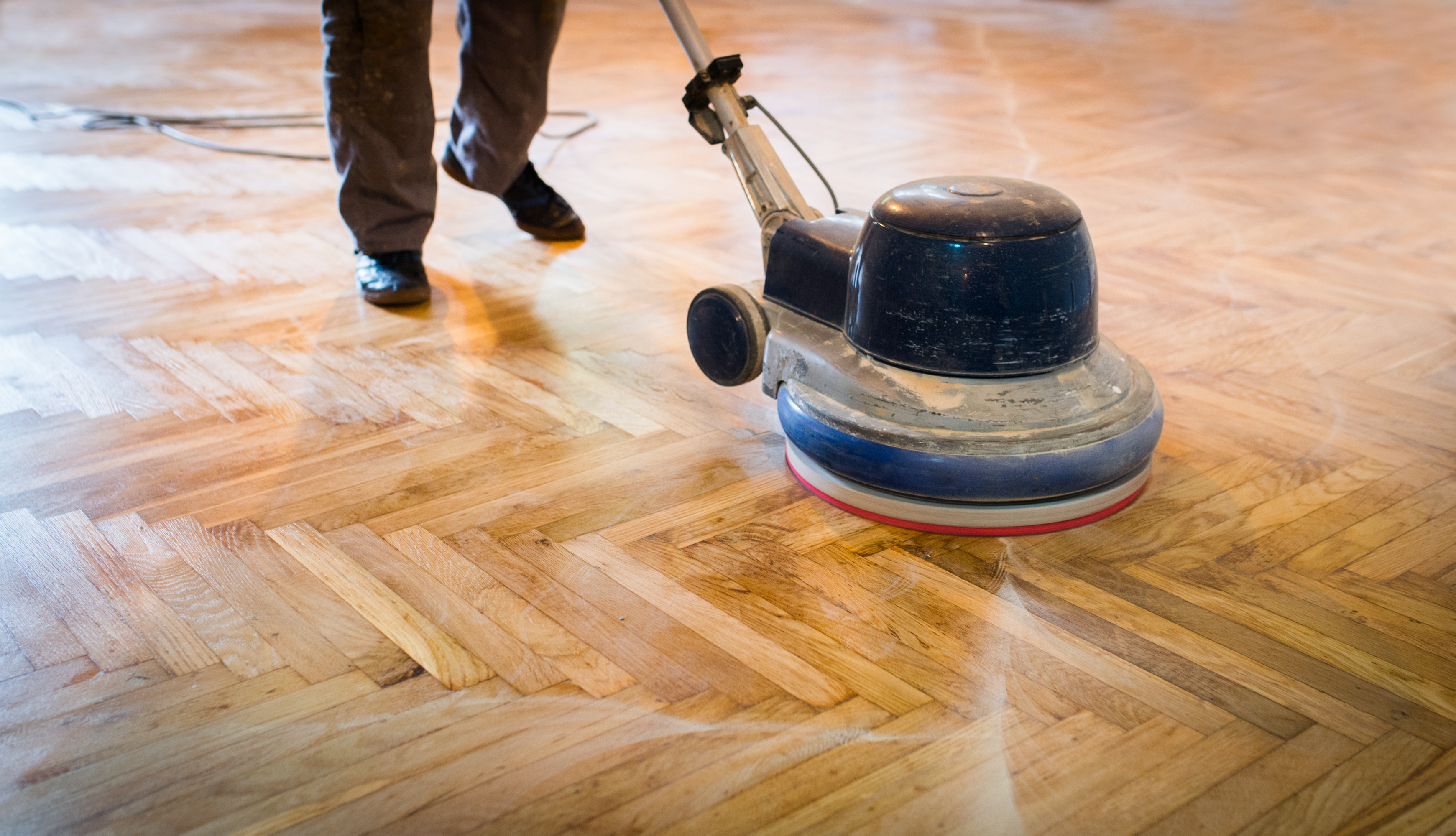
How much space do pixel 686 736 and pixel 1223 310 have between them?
127 centimetres

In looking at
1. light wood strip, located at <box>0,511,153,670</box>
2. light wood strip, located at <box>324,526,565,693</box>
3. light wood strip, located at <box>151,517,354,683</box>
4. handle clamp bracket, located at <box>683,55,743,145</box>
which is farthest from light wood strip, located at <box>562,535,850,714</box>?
handle clamp bracket, located at <box>683,55,743,145</box>

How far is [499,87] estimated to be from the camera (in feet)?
6.30

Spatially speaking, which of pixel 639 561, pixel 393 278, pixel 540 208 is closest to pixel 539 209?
pixel 540 208

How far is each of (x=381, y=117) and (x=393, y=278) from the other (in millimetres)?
233

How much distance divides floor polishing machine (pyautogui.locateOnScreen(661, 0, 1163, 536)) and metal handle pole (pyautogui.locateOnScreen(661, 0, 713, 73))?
360 millimetres

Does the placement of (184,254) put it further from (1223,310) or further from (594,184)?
(1223,310)

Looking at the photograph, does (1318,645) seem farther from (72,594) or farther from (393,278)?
(393,278)

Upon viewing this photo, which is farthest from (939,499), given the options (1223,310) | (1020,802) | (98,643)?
(1223,310)

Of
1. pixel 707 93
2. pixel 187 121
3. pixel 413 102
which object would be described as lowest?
pixel 187 121

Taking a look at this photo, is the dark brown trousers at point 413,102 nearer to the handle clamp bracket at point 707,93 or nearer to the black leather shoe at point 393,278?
the black leather shoe at point 393,278

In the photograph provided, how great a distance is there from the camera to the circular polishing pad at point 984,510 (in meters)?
1.14

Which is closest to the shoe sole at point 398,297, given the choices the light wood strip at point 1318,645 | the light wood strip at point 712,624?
the light wood strip at point 712,624

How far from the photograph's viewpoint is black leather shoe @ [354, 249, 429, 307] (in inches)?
70.2

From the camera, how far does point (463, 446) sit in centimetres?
134
